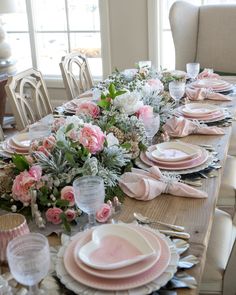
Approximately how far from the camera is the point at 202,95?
241cm

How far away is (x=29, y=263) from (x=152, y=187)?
0.54 metres

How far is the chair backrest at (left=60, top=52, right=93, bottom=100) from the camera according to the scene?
2.76 m

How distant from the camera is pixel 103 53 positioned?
166 inches

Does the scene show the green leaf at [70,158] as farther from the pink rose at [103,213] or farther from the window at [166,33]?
the window at [166,33]

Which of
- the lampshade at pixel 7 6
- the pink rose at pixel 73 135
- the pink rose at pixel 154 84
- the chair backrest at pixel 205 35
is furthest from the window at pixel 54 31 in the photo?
the pink rose at pixel 73 135

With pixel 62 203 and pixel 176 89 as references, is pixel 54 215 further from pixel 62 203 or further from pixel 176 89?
pixel 176 89

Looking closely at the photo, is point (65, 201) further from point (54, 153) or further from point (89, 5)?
point (89, 5)

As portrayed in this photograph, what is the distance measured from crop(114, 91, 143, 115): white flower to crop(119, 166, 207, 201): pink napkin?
356 millimetres

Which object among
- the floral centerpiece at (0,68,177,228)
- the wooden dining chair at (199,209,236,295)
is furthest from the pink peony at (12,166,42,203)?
the wooden dining chair at (199,209,236,295)

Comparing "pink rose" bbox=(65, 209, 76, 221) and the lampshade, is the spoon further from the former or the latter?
the lampshade

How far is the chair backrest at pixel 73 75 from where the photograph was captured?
276 centimetres

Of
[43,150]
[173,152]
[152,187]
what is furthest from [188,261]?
[173,152]

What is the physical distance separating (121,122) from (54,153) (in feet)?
1.11

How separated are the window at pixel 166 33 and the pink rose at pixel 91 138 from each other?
9.52 ft
